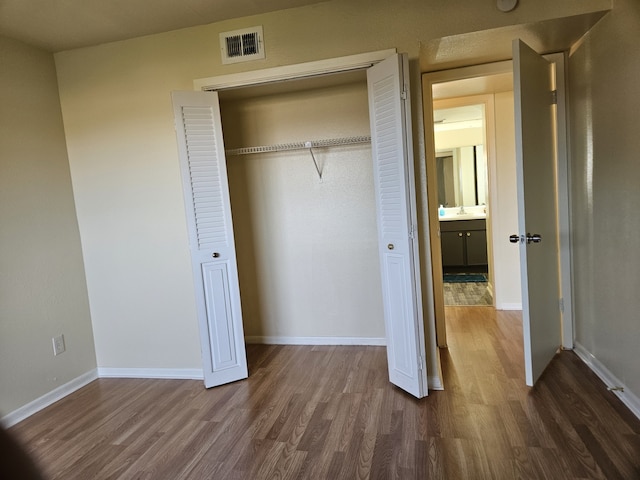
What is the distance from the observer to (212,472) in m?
1.84

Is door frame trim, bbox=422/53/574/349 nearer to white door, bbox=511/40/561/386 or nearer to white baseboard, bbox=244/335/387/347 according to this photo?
white door, bbox=511/40/561/386

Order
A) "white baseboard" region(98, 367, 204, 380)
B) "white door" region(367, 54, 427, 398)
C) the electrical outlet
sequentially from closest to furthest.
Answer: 1. "white door" region(367, 54, 427, 398)
2. the electrical outlet
3. "white baseboard" region(98, 367, 204, 380)

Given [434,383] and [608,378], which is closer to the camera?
[608,378]

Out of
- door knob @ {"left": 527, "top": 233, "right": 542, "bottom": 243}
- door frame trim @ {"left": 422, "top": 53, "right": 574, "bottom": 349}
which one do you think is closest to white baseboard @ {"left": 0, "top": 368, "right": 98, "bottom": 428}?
door frame trim @ {"left": 422, "top": 53, "right": 574, "bottom": 349}

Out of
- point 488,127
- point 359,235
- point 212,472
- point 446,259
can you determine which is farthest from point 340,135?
point 446,259

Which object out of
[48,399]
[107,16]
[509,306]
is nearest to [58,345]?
[48,399]

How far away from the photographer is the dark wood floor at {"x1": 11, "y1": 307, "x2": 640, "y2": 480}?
5.84 ft

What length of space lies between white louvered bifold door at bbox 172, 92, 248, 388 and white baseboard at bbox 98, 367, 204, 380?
0.88ft

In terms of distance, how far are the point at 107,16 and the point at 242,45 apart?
820mm

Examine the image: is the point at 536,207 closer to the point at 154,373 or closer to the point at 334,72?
the point at 334,72

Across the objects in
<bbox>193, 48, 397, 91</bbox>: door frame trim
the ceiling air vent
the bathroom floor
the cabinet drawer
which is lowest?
the bathroom floor

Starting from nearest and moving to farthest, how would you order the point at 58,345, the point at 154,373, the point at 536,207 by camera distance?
the point at 536,207 → the point at 58,345 → the point at 154,373

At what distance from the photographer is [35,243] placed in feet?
8.66

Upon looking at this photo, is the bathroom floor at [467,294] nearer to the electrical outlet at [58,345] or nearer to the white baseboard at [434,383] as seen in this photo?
the white baseboard at [434,383]
